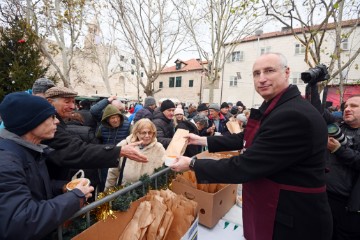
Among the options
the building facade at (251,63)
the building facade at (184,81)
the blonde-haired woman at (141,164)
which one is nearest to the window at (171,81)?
the building facade at (184,81)

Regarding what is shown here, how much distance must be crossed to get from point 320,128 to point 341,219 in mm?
1840

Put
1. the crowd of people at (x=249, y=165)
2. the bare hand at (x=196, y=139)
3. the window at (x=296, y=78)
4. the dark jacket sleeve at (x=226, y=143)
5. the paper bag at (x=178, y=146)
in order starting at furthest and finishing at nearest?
the window at (x=296, y=78), the bare hand at (x=196, y=139), the dark jacket sleeve at (x=226, y=143), the paper bag at (x=178, y=146), the crowd of people at (x=249, y=165)

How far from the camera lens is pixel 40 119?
1.55m

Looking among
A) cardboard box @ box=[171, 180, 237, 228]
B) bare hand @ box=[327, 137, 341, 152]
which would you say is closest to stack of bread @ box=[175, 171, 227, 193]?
cardboard box @ box=[171, 180, 237, 228]

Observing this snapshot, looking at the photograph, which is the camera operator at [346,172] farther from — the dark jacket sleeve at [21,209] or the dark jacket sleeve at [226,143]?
the dark jacket sleeve at [21,209]

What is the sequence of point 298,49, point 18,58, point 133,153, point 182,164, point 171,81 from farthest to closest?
point 171,81
point 298,49
point 18,58
point 133,153
point 182,164

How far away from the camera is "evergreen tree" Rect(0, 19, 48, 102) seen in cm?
775

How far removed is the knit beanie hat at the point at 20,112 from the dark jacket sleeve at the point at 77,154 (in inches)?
20.1

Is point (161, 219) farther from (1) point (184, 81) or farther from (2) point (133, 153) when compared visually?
(1) point (184, 81)

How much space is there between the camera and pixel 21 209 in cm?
112

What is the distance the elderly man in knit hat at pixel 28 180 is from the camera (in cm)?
110

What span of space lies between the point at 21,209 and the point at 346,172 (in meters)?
3.05

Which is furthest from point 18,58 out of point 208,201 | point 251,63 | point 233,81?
point 251,63

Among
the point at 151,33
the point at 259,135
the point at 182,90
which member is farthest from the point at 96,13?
the point at 182,90
